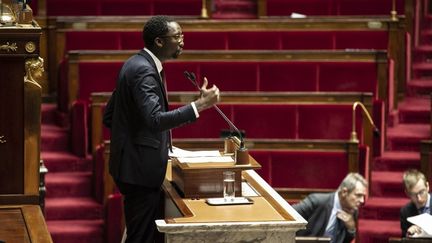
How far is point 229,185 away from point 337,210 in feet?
1.64

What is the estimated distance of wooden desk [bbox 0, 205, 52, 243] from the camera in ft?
4.34

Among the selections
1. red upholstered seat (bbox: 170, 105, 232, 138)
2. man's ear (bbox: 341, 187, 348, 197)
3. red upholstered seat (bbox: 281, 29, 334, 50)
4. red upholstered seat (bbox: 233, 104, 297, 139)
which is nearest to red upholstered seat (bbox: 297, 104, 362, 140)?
red upholstered seat (bbox: 233, 104, 297, 139)

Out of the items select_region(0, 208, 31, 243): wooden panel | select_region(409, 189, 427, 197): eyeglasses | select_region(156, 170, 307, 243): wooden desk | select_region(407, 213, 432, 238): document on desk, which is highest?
select_region(156, 170, 307, 243): wooden desk

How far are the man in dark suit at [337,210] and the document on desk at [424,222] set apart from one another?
0.29ft

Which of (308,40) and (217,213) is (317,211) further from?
(308,40)

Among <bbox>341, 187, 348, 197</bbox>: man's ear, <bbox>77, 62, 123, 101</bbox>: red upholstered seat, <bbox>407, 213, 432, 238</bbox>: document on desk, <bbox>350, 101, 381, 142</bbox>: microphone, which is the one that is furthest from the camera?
<bbox>77, 62, 123, 101</bbox>: red upholstered seat

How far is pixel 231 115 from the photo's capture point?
7.22 ft

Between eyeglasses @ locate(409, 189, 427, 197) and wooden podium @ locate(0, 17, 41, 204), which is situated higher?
wooden podium @ locate(0, 17, 41, 204)

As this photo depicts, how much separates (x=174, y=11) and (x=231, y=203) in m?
1.46

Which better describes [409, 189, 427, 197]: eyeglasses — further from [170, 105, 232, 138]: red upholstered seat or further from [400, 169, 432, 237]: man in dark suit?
[170, 105, 232, 138]: red upholstered seat

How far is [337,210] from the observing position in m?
1.78

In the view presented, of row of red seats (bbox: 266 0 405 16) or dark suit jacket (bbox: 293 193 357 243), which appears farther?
row of red seats (bbox: 266 0 405 16)

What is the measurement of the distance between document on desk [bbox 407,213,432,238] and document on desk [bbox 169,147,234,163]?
0.38m

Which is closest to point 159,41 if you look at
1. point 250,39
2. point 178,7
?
point 250,39
